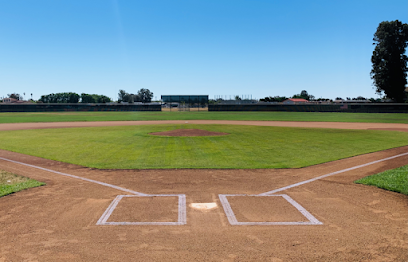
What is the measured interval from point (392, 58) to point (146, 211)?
71.1 metres

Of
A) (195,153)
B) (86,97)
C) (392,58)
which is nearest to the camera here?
(195,153)

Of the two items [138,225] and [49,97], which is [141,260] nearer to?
[138,225]

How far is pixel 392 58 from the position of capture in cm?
6112

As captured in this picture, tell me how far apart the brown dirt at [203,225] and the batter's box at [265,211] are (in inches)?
0.9

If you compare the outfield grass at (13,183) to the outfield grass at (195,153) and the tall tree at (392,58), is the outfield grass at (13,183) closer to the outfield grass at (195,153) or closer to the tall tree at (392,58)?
the outfield grass at (195,153)

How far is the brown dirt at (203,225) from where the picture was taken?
14.2 ft

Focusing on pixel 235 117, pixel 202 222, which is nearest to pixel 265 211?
pixel 202 222

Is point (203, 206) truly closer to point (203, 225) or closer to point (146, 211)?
point (203, 225)

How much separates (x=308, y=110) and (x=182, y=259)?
75.3 m

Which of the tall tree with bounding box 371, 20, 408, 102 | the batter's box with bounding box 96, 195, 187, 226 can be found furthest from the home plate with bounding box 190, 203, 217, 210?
the tall tree with bounding box 371, 20, 408, 102

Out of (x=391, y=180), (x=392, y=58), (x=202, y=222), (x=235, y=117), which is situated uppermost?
(x=392, y=58)

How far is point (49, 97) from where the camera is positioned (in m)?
164

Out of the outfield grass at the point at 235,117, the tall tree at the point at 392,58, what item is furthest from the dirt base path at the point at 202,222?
the tall tree at the point at 392,58

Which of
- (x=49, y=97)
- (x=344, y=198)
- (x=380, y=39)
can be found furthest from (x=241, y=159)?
(x=49, y=97)
